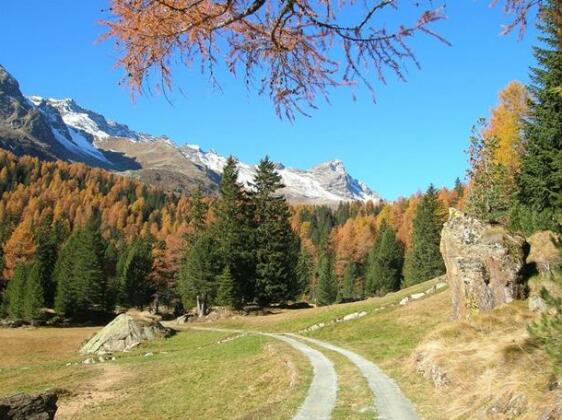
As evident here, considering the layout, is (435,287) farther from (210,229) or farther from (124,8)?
(124,8)

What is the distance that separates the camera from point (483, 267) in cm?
2241

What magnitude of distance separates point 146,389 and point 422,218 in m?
64.9

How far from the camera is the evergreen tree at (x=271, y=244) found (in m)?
56.3

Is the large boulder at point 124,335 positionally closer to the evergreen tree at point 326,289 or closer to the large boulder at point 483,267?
the large boulder at point 483,267

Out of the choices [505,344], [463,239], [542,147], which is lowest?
[505,344]

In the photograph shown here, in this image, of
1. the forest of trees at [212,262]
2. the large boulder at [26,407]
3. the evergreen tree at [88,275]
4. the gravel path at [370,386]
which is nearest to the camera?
the gravel path at [370,386]

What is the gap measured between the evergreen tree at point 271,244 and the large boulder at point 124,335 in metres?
13.7

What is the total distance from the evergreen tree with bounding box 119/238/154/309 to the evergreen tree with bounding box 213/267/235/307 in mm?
32650

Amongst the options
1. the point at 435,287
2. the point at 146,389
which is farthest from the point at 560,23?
the point at 435,287

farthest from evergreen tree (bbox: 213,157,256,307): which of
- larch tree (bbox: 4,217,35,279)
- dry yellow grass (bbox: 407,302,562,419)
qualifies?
larch tree (bbox: 4,217,35,279)

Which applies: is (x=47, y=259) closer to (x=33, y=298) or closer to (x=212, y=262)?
(x=33, y=298)

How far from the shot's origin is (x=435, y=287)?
41.0 meters

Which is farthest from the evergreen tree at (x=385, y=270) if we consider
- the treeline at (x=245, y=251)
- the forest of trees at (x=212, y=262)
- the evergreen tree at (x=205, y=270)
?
the evergreen tree at (x=205, y=270)

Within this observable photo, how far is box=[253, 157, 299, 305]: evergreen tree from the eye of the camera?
185 feet
